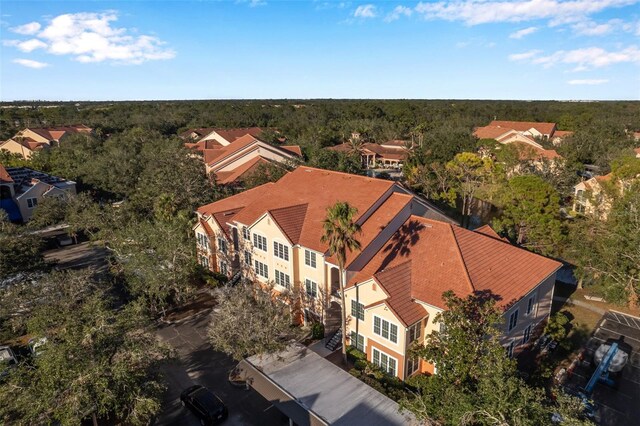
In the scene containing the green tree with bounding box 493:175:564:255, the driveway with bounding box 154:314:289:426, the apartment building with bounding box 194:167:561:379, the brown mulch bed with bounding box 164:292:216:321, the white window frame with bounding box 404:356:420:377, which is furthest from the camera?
the green tree with bounding box 493:175:564:255

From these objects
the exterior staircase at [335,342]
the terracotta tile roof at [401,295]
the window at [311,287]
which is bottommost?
the exterior staircase at [335,342]

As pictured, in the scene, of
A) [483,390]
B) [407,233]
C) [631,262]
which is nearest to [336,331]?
[407,233]

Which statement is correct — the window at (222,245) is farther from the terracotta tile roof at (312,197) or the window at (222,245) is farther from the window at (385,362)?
the window at (385,362)

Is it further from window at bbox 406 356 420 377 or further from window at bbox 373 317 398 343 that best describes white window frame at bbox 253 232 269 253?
window at bbox 406 356 420 377

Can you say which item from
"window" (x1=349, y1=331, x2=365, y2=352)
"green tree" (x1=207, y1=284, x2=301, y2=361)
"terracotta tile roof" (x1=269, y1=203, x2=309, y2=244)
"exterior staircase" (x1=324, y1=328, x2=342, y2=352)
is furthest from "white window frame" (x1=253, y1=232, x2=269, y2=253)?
"window" (x1=349, y1=331, x2=365, y2=352)

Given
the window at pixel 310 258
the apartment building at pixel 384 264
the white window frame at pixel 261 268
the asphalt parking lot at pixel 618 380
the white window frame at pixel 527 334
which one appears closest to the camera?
the asphalt parking lot at pixel 618 380

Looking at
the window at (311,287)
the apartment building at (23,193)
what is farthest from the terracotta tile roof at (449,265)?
the apartment building at (23,193)
